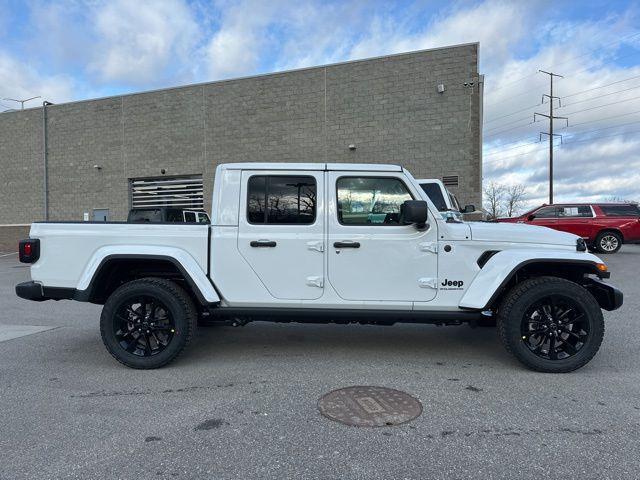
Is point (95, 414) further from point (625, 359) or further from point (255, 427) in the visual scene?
point (625, 359)

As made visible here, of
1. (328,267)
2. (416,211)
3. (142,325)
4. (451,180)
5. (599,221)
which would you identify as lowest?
(142,325)

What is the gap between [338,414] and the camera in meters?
3.49

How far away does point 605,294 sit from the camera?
14.9ft

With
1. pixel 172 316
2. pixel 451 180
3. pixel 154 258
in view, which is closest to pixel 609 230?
pixel 451 180

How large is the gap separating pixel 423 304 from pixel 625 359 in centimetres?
237

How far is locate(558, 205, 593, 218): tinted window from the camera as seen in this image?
1595 cm

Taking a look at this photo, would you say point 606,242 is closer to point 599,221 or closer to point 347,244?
point 599,221

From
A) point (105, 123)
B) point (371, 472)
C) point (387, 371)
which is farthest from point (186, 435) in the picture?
point (105, 123)

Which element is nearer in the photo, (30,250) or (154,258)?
(154,258)

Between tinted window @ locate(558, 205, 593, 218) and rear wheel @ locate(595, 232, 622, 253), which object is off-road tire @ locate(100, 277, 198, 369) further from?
rear wheel @ locate(595, 232, 622, 253)

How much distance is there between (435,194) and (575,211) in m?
8.88

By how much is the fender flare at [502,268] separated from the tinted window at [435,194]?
5224 mm

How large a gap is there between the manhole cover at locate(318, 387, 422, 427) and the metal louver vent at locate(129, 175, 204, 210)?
56.6 feet

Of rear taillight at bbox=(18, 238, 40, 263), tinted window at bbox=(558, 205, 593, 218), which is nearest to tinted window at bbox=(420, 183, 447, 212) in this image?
rear taillight at bbox=(18, 238, 40, 263)
